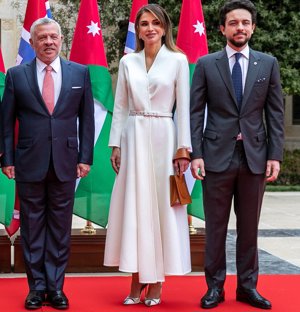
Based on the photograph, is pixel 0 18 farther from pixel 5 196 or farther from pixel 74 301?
pixel 74 301

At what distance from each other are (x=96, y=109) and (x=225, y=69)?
2.30m

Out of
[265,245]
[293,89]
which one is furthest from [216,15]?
[265,245]

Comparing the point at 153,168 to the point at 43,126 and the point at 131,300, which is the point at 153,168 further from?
the point at 131,300

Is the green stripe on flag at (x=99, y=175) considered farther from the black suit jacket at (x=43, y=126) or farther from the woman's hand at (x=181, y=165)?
the woman's hand at (x=181, y=165)

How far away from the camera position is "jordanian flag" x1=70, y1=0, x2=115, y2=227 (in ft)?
24.2

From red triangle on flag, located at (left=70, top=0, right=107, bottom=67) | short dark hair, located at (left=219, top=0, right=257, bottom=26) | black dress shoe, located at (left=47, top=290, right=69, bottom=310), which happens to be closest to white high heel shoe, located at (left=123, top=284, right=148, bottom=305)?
black dress shoe, located at (left=47, top=290, right=69, bottom=310)

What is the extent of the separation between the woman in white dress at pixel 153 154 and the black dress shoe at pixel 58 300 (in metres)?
0.42

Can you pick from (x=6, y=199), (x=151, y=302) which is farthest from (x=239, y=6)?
(x=6, y=199)

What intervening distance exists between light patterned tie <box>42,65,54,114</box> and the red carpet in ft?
4.91

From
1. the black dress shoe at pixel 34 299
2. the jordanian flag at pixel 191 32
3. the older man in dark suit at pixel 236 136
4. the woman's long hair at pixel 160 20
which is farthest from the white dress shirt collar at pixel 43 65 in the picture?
the jordanian flag at pixel 191 32

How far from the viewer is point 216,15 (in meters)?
17.8

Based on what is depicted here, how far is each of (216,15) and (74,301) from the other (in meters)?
12.9

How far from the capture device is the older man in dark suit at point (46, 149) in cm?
550

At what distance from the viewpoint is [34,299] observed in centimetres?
549
